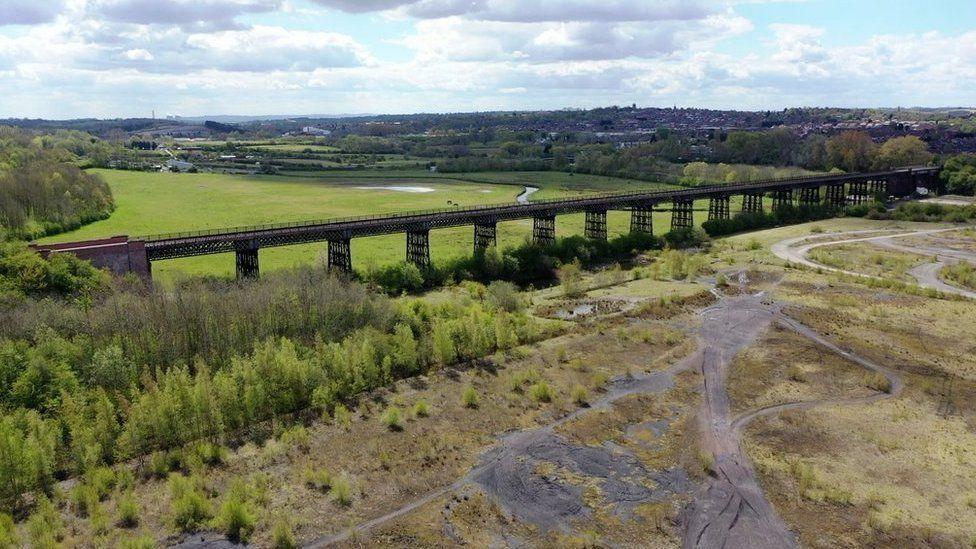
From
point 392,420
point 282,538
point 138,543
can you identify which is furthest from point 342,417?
point 138,543

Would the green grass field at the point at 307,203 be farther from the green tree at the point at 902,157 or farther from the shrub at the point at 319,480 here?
the green tree at the point at 902,157

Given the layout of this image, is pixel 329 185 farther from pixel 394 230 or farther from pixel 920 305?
pixel 920 305

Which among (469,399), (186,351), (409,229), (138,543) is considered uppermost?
(409,229)

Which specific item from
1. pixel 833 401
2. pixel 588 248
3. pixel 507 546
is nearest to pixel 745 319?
pixel 833 401

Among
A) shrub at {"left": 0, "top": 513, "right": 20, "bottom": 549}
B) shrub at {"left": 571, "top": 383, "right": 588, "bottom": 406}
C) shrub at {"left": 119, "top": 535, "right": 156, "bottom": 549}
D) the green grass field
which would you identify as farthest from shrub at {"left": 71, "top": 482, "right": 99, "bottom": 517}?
the green grass field

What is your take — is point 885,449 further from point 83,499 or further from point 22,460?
point 22,460

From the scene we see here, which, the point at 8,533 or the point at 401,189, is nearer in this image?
the point at 8,533

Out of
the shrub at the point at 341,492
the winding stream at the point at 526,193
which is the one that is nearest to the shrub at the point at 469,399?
the shrub at the point at 341,492
